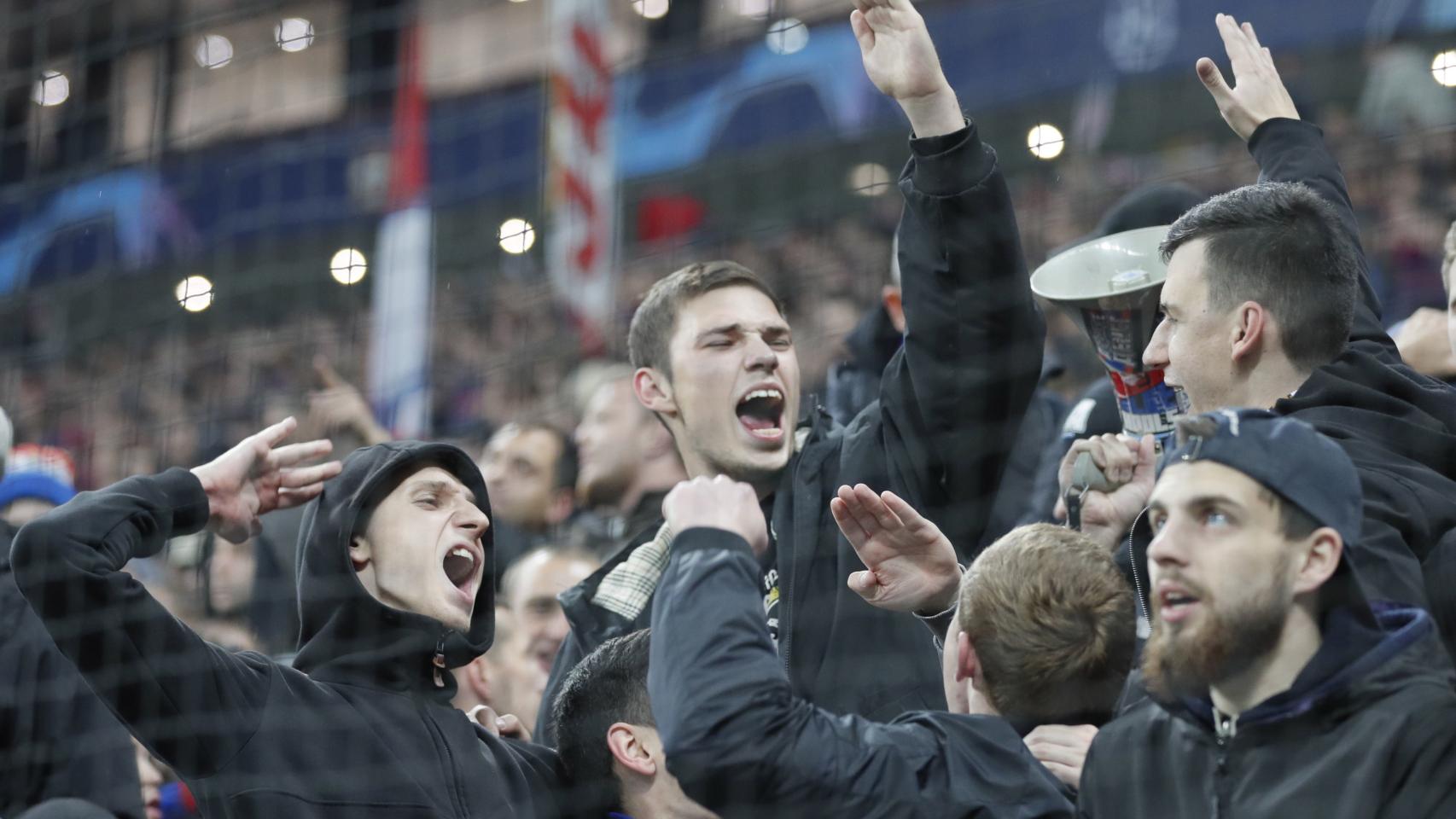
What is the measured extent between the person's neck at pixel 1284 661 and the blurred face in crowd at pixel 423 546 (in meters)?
1.33

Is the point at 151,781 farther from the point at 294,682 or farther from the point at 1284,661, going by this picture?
the point at 1284,661

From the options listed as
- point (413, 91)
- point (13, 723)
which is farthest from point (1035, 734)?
point (413, 91)

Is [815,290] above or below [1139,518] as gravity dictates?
above

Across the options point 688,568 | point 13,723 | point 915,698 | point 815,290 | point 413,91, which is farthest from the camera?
point 413,91

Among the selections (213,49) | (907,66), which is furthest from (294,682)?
(213,49)

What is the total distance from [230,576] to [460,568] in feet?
9.10

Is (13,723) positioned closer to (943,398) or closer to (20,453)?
(943,398)

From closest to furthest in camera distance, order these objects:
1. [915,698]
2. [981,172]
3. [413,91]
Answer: [981,172]
[915,698]
[413,91]

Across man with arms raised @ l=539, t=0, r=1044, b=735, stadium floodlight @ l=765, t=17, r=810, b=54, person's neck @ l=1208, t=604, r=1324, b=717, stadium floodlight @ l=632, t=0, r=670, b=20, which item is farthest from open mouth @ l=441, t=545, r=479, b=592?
stadium floodlight @ l=632, t=0, r=670, b=20

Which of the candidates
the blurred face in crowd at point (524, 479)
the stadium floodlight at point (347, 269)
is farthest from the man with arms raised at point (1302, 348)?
the stadium floodlight at point (347, 269)

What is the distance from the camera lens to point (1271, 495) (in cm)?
199

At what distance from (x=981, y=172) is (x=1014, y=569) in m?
0.66

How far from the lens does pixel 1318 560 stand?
196 cm

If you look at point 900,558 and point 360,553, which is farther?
point 360,553
